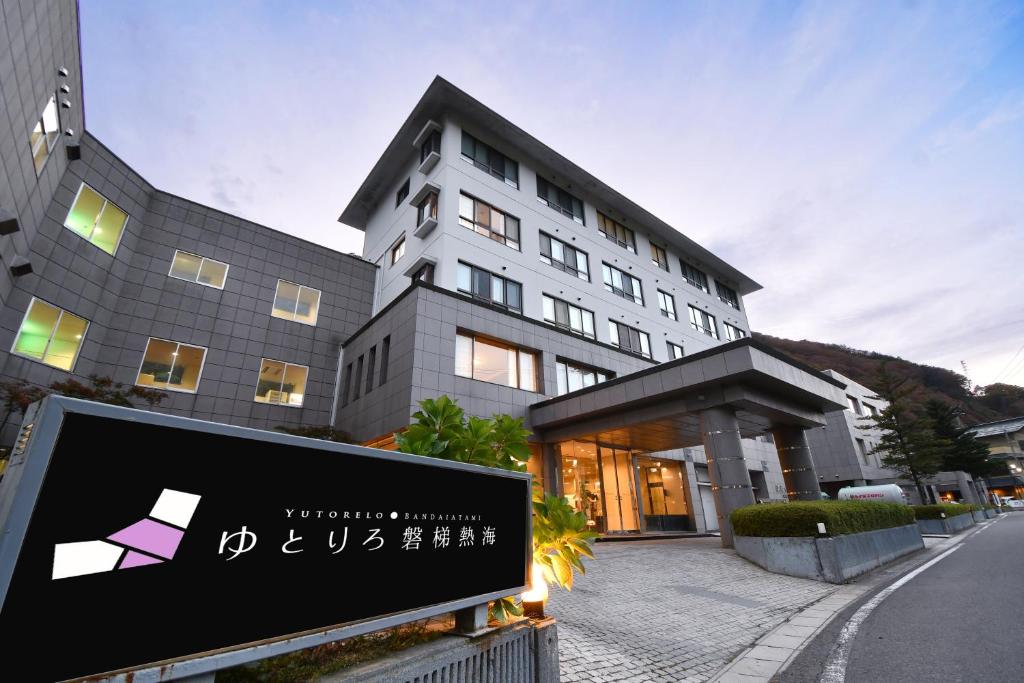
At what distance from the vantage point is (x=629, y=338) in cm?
2450

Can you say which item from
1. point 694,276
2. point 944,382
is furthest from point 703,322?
point 944,382

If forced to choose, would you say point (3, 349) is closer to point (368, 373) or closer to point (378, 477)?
point (368, 373)

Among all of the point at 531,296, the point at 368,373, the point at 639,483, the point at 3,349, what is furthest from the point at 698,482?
the point at 3,349

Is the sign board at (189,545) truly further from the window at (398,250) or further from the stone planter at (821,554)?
the window at (398,250)

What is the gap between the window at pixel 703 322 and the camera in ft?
99.0

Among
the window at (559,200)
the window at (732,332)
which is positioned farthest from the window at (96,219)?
the window at (732,332)

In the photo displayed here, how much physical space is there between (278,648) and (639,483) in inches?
868

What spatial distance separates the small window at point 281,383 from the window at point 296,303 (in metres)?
2.18

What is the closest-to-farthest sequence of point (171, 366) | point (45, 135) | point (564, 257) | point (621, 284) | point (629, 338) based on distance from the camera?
point (45, 135)
point (171, 366)
point (564, 257)
point (629, 338)
point (621, 284)

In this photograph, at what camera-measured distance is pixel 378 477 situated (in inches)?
105

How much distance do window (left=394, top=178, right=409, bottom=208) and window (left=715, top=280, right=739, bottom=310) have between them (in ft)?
81.5

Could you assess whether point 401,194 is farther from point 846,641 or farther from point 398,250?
point 846,641

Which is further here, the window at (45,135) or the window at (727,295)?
the window at (727,295)

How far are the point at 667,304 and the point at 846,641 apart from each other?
24.4m
